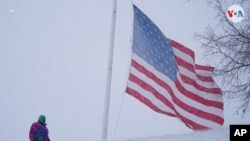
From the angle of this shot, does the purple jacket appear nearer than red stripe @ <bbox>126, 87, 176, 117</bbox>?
No

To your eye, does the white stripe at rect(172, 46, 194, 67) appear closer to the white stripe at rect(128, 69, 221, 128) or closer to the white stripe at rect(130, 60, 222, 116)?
the white stripe at rect(130, 60, 222, 116)

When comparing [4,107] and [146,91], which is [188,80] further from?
[4,107]

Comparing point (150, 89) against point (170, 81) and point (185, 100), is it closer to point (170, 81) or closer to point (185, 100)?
point (170, 81)

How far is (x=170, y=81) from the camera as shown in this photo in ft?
32.1

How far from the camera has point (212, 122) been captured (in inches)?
395

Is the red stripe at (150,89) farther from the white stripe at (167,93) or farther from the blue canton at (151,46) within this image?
the blue canton at (151,46)

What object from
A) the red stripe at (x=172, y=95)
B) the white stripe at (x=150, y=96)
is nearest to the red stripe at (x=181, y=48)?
the red stripe at (x=172, y=95)

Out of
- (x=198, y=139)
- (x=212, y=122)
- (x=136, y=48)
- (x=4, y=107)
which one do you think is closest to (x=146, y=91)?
(x=136, y=48)

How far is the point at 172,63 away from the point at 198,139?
10.9m

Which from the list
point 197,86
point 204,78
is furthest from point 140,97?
point 204,78

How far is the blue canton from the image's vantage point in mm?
9625

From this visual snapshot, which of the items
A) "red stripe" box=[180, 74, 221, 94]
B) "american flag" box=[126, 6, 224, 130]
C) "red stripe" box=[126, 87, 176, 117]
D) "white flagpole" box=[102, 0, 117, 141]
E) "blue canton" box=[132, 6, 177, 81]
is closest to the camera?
"white flagpole" box=[102, 0, 117, 141]

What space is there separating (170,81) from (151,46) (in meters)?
0.77

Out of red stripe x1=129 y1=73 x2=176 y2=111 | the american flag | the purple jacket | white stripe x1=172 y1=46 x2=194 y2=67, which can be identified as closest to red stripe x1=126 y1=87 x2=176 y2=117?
the american flag
